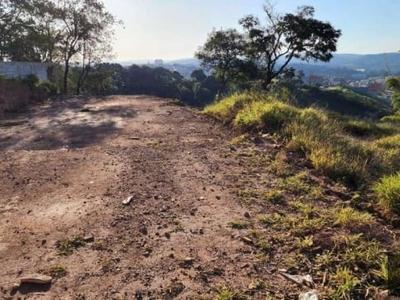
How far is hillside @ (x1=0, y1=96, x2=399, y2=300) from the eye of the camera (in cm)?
228

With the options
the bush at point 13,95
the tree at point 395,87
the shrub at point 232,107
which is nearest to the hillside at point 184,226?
the shrub at point 232,107

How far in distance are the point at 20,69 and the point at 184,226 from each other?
16.1 meters

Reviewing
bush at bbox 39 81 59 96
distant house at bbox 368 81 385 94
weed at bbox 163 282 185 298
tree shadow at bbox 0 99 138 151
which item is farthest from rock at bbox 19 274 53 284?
bush at bbox 39 81 59 96

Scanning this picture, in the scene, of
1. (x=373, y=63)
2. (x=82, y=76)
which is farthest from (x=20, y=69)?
→ (x=373, y=63)

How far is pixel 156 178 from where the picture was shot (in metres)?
4.23

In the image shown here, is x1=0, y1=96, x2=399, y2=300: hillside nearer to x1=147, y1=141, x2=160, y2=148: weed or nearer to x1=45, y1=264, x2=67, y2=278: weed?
x1=45, y1=264, x2=67, y2=278: weed

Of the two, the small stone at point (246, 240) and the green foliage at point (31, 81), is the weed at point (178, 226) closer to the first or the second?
the small stone at point (246, 240)

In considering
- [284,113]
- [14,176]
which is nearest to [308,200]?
[284,113]

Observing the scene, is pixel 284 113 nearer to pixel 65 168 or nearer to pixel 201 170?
pixel 201 170

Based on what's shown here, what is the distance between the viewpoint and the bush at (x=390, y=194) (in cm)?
326

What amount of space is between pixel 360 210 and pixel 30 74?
1675cm

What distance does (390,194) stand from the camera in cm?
334

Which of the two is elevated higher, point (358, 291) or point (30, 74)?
point (30, 74)

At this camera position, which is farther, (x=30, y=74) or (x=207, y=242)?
(x=30, y=74)
